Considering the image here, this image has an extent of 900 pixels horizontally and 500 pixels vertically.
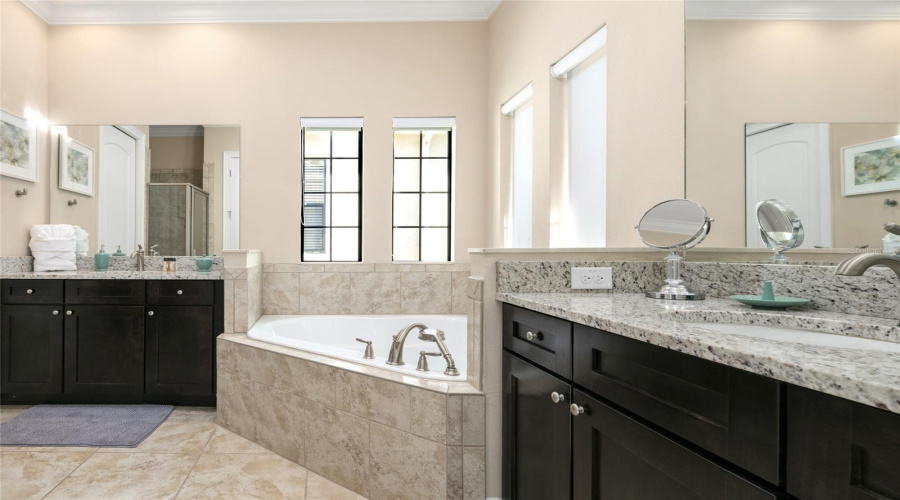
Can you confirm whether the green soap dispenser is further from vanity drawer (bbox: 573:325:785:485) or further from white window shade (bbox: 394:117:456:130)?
vanity drawer (bbox: 573:325:785:485)

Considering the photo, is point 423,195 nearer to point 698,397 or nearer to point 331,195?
point 331,195

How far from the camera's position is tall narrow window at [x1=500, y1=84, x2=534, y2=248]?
9.71 ft

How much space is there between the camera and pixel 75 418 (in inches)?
106

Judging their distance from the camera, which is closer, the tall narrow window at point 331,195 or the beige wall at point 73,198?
the beige wall at point 73,198

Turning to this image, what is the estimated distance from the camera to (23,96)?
10.3ft

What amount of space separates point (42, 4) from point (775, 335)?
4.61 m

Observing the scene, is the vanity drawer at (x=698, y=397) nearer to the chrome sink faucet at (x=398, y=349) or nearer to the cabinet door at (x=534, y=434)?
the cabinet door at (x=534, y=434)

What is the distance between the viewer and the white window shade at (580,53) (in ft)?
7.08

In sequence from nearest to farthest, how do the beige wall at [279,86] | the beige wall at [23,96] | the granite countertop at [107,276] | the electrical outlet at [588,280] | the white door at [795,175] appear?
the white door at [795,175], the electrical outlet at [588,280], the granite countertop at [107,276], the beige wall at [23,96], the beige wall at [279,86]

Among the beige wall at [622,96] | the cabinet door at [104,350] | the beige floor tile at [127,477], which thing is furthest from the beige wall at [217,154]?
the beige wall at [622,96]

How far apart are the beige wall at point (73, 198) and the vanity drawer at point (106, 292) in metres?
0.45

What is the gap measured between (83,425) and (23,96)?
2263mm

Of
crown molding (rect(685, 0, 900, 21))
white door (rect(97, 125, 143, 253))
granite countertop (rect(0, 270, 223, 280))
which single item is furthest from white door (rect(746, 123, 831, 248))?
white door (rect(97, 125, 143, 253))

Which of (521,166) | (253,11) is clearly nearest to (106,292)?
(253,11)
